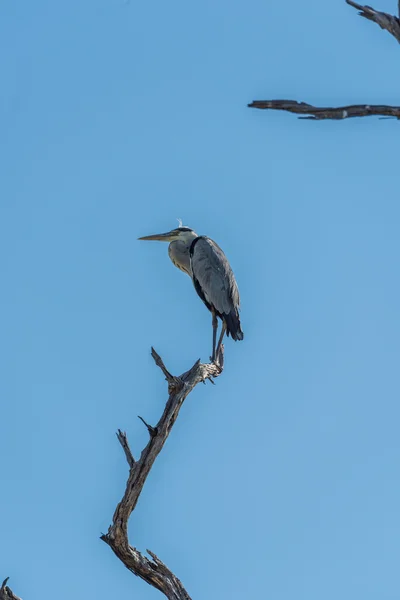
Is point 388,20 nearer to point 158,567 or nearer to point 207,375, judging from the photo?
point 158,567

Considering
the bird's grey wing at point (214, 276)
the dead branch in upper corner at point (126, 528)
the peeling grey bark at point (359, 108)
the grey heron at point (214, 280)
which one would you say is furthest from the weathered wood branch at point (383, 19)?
the bird's grey wing at point (214, 276)

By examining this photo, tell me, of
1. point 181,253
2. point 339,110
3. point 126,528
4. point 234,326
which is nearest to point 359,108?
point 339,110

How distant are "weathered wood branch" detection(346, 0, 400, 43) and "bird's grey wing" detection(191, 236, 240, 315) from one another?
7318 millimetres

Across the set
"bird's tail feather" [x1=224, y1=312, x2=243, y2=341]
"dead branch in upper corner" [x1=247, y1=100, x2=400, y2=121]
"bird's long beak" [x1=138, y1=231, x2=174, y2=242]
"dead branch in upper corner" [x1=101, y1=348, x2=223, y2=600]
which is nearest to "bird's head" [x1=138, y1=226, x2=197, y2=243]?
"bird's long beak" [x1=138, y1=231, x2=174, y2=242]

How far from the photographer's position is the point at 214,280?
12125 mm

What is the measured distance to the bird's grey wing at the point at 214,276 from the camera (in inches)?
470

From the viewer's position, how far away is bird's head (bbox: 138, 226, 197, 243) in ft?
44.2

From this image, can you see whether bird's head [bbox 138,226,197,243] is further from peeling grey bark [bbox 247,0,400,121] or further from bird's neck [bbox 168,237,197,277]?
peeling grey bark [bbox 247,0,400,121]

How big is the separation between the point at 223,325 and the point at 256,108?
7298mm

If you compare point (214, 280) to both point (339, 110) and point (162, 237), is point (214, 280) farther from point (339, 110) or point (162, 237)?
point (339, 110)

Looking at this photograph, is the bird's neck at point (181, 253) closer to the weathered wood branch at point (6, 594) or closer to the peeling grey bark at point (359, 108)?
the weathered wood branch at point (6, 594)

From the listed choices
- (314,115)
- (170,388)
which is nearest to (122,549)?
(170,388)

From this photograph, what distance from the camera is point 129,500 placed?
7.33 m

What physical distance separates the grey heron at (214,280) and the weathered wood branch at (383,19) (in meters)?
6.71
